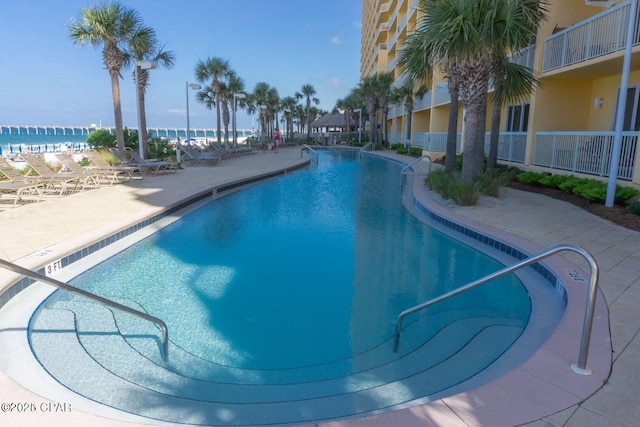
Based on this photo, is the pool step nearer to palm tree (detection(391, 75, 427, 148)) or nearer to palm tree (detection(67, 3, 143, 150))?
palm tree (detection(67, 3, 143, 150))

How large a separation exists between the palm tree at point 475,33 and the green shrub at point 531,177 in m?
2.81

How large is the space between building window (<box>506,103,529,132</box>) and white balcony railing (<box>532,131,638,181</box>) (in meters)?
2.74

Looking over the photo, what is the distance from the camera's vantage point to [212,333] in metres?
4.27

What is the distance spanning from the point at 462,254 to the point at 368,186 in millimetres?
7986

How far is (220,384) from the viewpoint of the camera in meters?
3.43

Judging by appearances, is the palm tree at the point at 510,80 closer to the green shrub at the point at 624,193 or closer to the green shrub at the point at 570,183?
the green shrub at the point at 570,183

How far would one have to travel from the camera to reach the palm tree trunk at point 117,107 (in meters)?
18.6

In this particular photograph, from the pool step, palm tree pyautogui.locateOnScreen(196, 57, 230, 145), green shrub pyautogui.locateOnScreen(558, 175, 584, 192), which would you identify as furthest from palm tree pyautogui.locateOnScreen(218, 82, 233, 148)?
the pool step

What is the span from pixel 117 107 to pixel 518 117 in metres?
17.2

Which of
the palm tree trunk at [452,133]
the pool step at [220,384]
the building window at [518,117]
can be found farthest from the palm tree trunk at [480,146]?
the pool step at [220,384]

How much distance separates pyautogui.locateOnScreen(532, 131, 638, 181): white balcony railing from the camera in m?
9.03

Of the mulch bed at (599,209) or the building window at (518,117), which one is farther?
the building window at (518,117)

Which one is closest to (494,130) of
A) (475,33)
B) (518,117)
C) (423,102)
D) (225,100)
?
(518,117)

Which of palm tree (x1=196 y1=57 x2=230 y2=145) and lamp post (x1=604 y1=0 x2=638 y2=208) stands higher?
palm tree (x1=196 y1=57 x2=230 y2=145)
